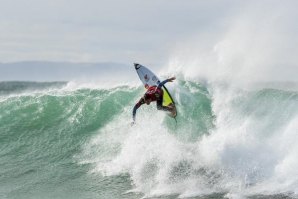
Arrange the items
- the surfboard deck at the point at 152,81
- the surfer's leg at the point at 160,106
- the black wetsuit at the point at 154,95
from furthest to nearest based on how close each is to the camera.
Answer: the surfboard deck at the point at 152,81, the surfer's leg at the point at 160,106, the black wetsuit at the point at 154,95

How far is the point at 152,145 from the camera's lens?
40.4 ft

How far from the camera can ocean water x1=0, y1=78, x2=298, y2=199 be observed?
10.6 meters

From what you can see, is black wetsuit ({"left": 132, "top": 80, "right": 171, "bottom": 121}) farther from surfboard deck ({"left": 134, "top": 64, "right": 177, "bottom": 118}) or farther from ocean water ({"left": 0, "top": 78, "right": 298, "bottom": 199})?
ocean water ({"left": 0, "top": 78, "right": 298, "bottom": 199})

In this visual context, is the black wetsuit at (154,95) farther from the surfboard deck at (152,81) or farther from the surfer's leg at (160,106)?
the surfboard deck at (152,81)

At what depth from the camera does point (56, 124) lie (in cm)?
1520

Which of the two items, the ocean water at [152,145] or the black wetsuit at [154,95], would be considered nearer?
the ocean water at [152,145]

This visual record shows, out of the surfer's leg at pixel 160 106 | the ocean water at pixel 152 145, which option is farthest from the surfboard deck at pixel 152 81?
the ocean water at pixel 152 145

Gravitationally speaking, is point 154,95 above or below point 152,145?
above

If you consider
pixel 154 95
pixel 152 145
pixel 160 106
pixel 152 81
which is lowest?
pixel 152 145

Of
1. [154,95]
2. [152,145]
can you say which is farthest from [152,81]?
[152,145]

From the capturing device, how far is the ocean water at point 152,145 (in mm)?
10625

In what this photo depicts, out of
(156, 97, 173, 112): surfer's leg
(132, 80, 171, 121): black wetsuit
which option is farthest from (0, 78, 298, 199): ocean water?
(132, 80, 171, 121): black wetsuit

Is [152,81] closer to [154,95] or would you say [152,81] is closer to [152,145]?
[154,95]

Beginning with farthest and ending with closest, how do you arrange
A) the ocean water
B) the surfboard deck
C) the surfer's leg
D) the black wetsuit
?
the surfboard deck, the surfer's leg, the black wetsuit, the ocean water
